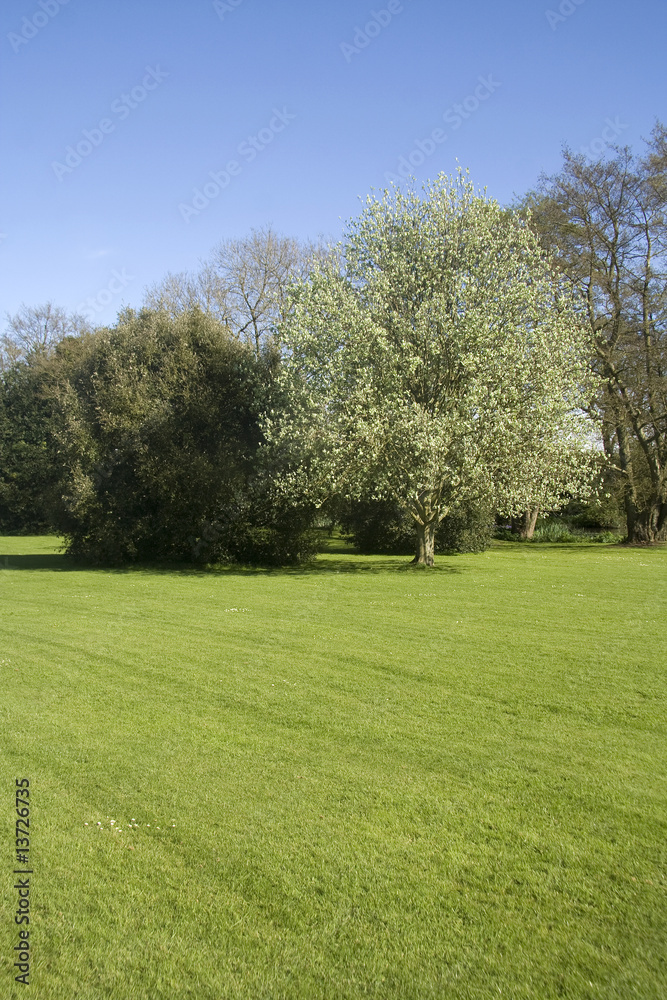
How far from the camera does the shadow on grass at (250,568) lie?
981 inches

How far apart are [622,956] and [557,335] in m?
21.0

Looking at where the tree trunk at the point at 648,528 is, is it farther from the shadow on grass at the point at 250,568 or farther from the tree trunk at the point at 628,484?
the shadow on grass at the point at 250,568

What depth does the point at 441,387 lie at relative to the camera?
2348 cm

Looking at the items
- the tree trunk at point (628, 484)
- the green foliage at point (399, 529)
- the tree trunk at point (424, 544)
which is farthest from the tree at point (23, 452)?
the tree trunk at point (628, 484)

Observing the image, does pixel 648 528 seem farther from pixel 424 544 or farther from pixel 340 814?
pixel 340 814

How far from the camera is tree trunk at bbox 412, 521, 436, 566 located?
84.3 feet

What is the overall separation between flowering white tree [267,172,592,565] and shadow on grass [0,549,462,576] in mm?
3002

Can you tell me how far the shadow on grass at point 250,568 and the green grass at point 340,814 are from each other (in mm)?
12366

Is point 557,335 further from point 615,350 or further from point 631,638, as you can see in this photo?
point 615,350

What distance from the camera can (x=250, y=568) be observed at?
26625mm

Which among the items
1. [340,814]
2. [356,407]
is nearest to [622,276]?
[356,407]

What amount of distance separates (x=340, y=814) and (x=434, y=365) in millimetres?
19003

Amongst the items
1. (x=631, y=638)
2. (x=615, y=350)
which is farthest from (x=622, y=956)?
(x=615, y=350)

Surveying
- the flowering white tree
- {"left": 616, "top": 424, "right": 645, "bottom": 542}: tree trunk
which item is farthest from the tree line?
{"left": 616, "top": 424, "right": 645, "bottom": 542}: tree trunk
